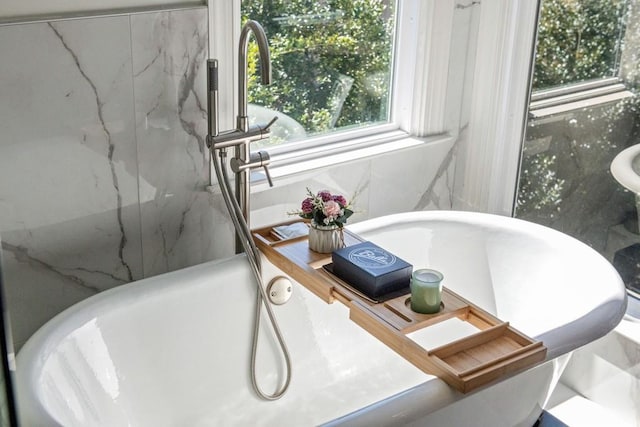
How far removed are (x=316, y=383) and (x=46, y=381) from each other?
987mm

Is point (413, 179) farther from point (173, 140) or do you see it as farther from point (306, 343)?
point (173, 140)

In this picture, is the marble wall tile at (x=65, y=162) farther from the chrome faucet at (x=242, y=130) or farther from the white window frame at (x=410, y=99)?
the white window frame at (x=410, y=99)

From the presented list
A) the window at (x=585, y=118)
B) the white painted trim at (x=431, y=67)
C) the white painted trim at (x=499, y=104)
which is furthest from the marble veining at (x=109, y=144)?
the window at (x=585, y=118)

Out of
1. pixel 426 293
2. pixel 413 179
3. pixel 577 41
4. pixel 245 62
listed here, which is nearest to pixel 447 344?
pixel 426 293

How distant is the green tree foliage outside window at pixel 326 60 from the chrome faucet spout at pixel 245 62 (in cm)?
31

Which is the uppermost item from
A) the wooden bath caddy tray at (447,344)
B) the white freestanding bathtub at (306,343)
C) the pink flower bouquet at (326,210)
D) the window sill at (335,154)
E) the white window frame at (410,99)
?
the white window frame at (410,99)

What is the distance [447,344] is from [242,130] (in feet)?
2.72

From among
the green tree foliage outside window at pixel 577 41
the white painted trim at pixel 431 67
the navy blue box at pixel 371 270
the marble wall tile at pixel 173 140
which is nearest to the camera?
the navy blue box at pixel 371 270

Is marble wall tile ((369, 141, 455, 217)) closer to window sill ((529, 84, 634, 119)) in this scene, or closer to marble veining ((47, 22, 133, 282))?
window sill ((529, 84, 634, 119))

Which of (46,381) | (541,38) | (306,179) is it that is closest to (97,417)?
(46,381)

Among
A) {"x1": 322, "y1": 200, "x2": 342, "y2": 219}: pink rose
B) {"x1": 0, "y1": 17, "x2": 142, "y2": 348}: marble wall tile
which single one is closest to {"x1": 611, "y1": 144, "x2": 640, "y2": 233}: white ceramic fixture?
{"x1": 322, "y1": 200, "x2": 342, "y2": 219}: pink rose

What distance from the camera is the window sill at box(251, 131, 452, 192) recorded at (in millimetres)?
2672

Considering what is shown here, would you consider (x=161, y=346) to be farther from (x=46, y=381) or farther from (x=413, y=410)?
(x=413, y=410)

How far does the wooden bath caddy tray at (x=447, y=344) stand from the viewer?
1.88m
